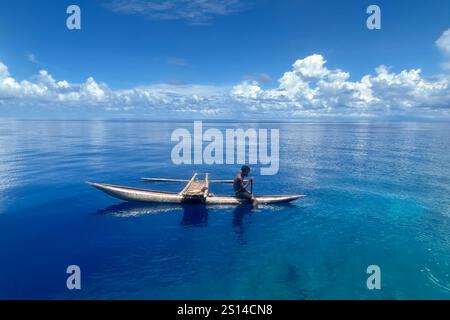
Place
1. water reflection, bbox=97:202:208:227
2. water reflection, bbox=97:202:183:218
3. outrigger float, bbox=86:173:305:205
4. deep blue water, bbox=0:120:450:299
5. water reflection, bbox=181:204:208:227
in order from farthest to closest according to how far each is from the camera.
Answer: outrigger float, bbox=86:173:305:205 < water reflection, bbox=97:202:183:218 < water reflection, bbox=97:202:208:227 < water reflection, bbox=181:204:208:227 < deep blue water, bbox=0:120:450:299

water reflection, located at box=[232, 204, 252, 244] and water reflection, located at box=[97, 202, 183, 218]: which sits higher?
water reflection, located at box=[97, 202, 183, 218]

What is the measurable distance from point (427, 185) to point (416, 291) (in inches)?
1015

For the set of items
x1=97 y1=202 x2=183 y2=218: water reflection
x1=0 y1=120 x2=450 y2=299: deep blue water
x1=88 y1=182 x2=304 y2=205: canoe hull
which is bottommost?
x1=0 y1=120 x2=450 y2=299: deep blue water

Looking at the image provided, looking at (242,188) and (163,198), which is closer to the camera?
(242,188)

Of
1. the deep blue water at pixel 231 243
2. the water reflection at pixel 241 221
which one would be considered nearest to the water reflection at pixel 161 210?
the deep blue water at pixel 231 243

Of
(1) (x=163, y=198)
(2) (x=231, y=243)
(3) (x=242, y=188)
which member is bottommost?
(2) (x=231, y=243)

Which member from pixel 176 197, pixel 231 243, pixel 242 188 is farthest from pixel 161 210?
pixel 231 243

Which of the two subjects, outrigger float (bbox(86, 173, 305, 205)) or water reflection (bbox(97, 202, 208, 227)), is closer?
water reflection (bbox(97, 202, 208, 227))

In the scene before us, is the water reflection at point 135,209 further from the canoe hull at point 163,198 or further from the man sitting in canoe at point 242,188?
the man sitting in canoe at point 242,188

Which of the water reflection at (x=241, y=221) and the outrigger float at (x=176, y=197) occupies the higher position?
the outrigger float at (x=176, y=197)

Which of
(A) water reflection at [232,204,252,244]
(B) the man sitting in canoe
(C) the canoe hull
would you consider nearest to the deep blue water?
(A) water reflection at [232,204,252,244]

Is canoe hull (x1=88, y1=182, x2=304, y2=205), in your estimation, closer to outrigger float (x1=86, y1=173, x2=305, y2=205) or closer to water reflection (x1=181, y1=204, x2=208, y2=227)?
outrigger float (x1=86, y1=173, x2=305, y2=205)

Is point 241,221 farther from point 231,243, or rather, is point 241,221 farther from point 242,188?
point 231,243
